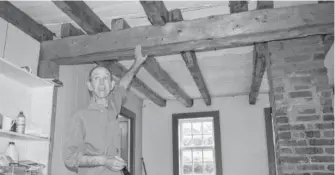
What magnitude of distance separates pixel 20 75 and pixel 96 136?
3.53ft

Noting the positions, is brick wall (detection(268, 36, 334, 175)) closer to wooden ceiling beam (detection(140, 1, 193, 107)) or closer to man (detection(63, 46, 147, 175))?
wooden ceiling beam (detection(140, 1, 193, 107))

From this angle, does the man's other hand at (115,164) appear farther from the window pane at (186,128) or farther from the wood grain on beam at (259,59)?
the window pane at (186,128)

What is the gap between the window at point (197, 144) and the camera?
6.94 metres

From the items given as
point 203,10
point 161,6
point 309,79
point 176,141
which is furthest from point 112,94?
point 176,141

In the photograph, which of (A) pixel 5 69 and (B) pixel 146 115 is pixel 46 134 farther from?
(B) pixel 146 115

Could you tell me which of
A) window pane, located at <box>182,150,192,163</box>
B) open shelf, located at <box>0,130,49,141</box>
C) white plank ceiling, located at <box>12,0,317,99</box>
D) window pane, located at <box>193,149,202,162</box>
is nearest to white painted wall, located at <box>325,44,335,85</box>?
white plank ceiling, located at <box>12,0,317,99</box>

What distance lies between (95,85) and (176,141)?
176 inches

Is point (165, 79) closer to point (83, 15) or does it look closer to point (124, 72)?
point (124, 72)

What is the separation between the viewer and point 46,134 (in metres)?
3.33

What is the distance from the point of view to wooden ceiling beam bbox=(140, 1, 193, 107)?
322 cm

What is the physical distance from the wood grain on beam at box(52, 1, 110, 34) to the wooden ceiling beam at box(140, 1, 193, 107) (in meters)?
0.62

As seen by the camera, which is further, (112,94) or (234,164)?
(234,164)

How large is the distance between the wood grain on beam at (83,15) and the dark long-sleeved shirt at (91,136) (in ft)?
3.23

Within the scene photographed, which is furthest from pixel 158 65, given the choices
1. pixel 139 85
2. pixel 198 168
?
pixel 198 168
